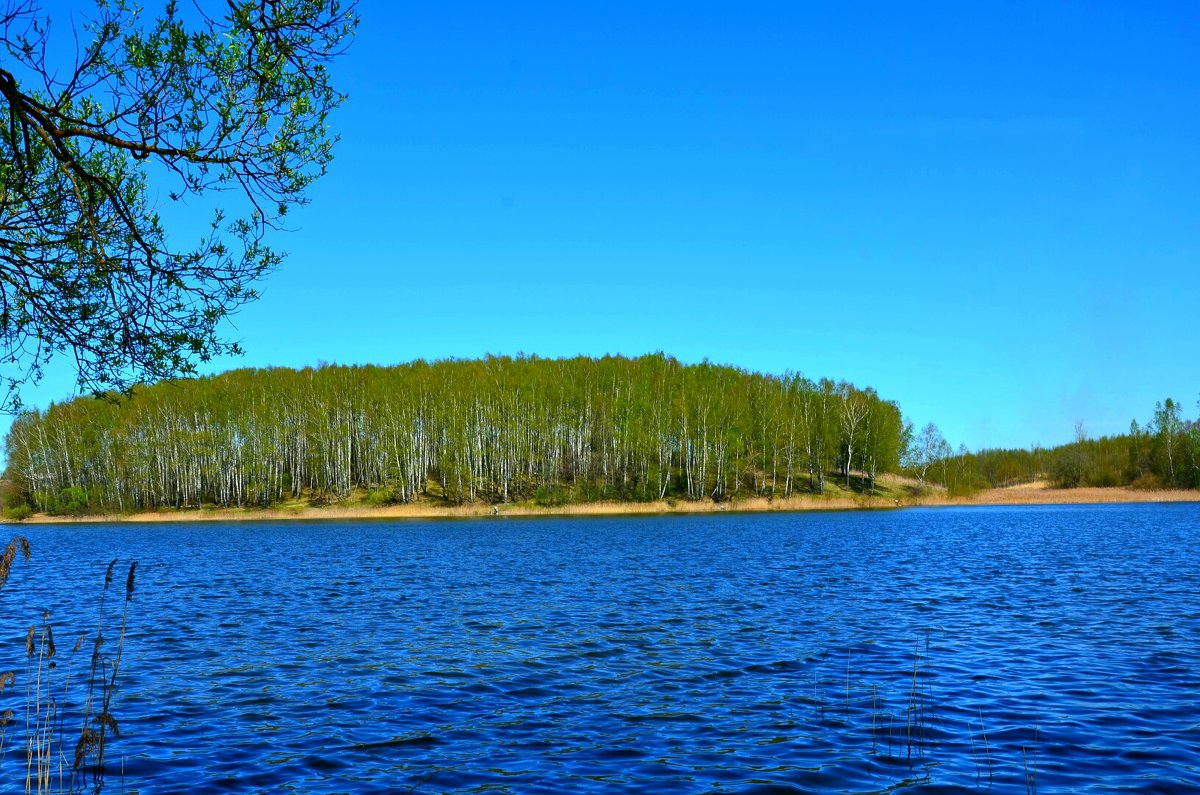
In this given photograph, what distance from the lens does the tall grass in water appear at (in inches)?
347

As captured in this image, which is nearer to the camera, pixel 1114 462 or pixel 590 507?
pixel 590 507

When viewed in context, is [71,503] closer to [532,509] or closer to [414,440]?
[414,440]

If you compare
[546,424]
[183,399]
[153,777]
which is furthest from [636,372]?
[153,777]

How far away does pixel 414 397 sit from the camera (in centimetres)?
10562

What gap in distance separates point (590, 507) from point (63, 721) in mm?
85274

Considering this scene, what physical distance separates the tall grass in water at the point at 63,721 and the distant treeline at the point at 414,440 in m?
83.4

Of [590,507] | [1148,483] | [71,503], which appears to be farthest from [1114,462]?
[71,503]

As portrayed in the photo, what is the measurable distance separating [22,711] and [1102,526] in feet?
208

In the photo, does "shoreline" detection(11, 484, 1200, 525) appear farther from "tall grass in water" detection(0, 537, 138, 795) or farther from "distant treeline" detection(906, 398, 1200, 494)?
"tall grass in water" detection(0, 537, 138, 795)

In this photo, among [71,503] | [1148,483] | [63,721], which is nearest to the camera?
[63,721]

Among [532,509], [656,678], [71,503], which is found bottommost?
[656,678]

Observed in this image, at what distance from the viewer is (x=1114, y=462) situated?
132 m

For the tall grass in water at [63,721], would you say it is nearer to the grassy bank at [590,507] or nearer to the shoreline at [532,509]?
the shoreline at [532,509]

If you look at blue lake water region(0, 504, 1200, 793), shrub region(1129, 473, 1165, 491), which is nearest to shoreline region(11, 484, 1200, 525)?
shrub region(1129, 473, 1165, 491)
